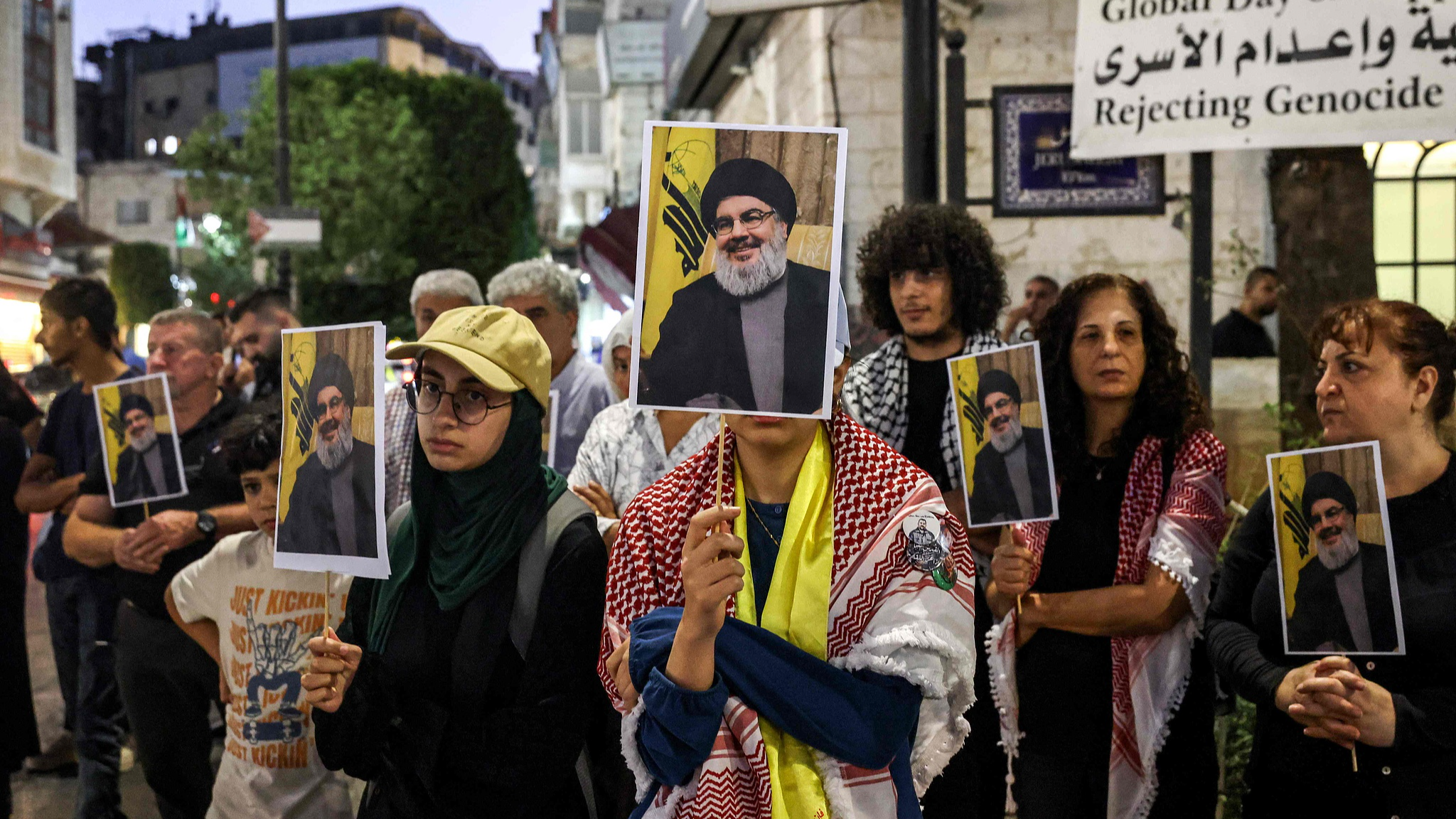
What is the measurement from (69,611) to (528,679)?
4212mm

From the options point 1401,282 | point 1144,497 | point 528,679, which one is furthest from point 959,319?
point 1401,282

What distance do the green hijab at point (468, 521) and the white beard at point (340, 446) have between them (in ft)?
0.50

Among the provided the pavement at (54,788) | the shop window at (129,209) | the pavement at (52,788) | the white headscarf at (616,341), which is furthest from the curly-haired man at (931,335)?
the shop window at (129,209)

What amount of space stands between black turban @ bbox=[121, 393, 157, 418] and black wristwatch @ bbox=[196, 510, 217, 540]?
1.34ft

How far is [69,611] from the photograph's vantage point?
19.9ft

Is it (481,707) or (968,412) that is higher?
(968,412)

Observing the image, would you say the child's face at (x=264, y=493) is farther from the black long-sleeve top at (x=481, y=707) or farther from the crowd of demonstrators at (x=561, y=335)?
the crowd of demonstrators at (x=561, y=335)

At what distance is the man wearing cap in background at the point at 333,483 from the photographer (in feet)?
9.45

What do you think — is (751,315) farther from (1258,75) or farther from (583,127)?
(583,127)

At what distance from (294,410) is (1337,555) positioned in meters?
2.42

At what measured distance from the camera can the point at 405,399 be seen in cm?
500

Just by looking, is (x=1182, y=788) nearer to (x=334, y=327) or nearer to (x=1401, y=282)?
(x=334, y=327)

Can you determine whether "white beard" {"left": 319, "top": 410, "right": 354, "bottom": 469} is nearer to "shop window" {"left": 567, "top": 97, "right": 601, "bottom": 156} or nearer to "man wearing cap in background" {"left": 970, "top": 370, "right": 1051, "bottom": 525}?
"man wearing cap in background" {"left": 970, "top": 370, "right": 1051, "bottom": 525}

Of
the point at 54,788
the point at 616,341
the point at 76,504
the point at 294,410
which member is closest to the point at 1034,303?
the point at 616,341
